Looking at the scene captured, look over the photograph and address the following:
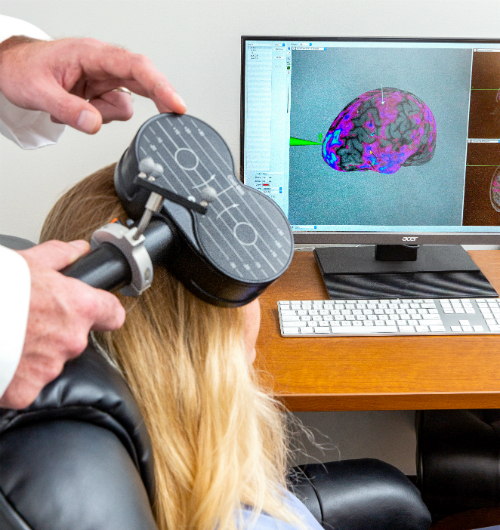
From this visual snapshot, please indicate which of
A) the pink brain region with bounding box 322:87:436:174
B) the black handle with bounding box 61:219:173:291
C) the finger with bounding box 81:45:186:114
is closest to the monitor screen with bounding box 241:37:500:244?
the pink brain region with bounding box 322:87:436:174

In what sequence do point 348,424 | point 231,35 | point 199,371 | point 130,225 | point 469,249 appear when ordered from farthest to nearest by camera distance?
point 348,424, point 469,249, point 231,35, point 199,371, point 130,225

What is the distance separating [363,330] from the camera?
38.9 inches

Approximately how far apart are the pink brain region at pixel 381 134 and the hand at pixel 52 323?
0.83 m

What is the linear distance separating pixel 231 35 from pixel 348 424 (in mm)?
1157

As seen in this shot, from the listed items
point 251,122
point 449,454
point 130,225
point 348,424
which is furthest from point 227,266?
point 348,424

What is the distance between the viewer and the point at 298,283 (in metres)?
1.20

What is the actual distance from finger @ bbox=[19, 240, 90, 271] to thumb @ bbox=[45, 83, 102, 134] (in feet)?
0.49

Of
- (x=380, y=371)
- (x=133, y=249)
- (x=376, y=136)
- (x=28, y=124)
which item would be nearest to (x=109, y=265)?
(x=133, y=249)

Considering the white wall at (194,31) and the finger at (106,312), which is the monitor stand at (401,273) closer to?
the white wall at (194,31)

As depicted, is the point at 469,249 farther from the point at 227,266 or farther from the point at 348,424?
the point at 227,266

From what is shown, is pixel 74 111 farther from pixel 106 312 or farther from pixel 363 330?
pixel 363 330

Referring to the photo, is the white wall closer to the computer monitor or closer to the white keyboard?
the computer monitor

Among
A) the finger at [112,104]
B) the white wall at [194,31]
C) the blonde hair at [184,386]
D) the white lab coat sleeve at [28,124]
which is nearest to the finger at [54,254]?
the blonde hair at [184,386]

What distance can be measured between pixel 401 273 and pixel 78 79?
812 mm
